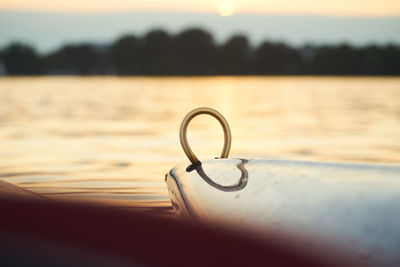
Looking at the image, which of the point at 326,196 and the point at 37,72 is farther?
the point at 37,72

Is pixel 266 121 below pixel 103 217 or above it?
above

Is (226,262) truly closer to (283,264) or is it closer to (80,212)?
(283,264)

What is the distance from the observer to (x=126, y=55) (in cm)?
4653

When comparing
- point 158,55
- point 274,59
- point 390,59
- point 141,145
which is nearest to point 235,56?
point 274,59

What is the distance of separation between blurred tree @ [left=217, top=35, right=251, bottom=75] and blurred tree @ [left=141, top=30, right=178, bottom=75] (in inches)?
168

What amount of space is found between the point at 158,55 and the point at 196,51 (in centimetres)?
309

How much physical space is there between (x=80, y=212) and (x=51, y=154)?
464 cm

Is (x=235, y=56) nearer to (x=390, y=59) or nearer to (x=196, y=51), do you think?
(x=196, y=51)

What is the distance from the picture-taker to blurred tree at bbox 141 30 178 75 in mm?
46719

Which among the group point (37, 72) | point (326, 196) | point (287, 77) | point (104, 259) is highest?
point (287, 77)

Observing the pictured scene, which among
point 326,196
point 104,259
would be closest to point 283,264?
point 104,259

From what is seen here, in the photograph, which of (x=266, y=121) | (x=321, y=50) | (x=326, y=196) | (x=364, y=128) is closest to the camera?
(x=326, y=196)

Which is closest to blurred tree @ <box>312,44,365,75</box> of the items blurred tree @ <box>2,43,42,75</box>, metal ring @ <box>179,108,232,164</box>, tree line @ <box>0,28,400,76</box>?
tree line @ <box>0,28,400,76</box>

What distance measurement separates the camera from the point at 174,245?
650 millimetres
